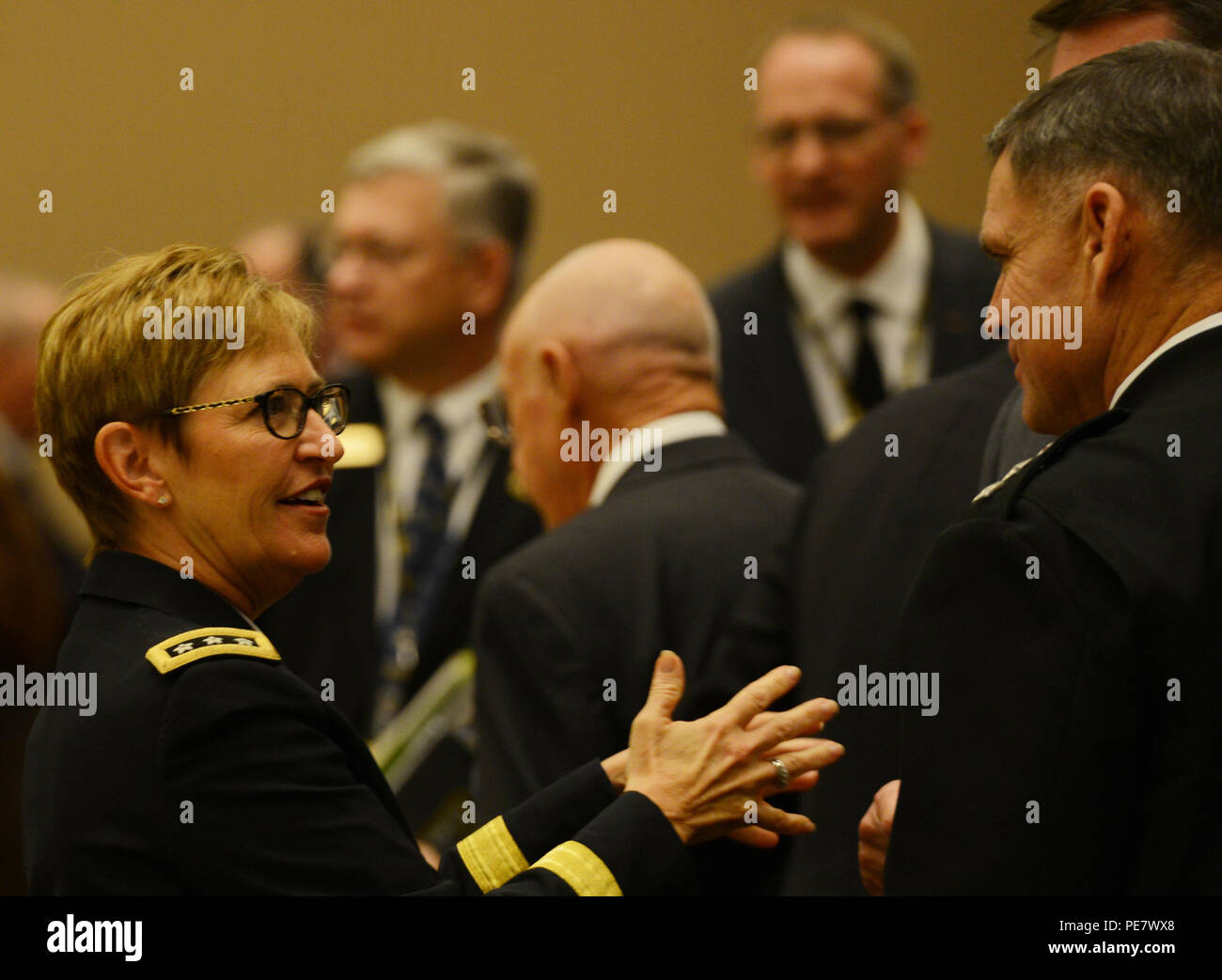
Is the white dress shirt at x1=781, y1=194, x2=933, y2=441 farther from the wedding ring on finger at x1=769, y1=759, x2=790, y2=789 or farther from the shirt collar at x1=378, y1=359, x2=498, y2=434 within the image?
the wedding ring on finger at x1=769, y1=759, x2=790, y2=789

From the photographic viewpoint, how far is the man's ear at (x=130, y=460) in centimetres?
167

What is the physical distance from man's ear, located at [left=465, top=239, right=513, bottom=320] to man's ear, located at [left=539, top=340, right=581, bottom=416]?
128 cm

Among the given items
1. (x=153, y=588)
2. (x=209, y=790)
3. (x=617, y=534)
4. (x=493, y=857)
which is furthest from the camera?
(x=617, y=534)

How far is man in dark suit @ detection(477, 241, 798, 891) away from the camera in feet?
7.09

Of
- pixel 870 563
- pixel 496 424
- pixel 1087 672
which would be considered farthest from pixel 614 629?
pixel 1087 672

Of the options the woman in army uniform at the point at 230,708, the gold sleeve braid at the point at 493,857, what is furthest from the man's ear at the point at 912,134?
the gold sleeve braid at the point at 493,857

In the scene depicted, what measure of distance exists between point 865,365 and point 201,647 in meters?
2.06

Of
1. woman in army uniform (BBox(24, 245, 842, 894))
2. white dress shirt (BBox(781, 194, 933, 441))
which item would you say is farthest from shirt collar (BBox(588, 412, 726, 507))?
white dress shirt (BBox(781, 194, 933, 441))

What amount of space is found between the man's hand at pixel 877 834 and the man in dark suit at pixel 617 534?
1.52 ft

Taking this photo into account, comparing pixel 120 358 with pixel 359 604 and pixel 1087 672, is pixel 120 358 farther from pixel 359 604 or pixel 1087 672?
pixel 359 604

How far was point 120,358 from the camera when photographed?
1658 mm
